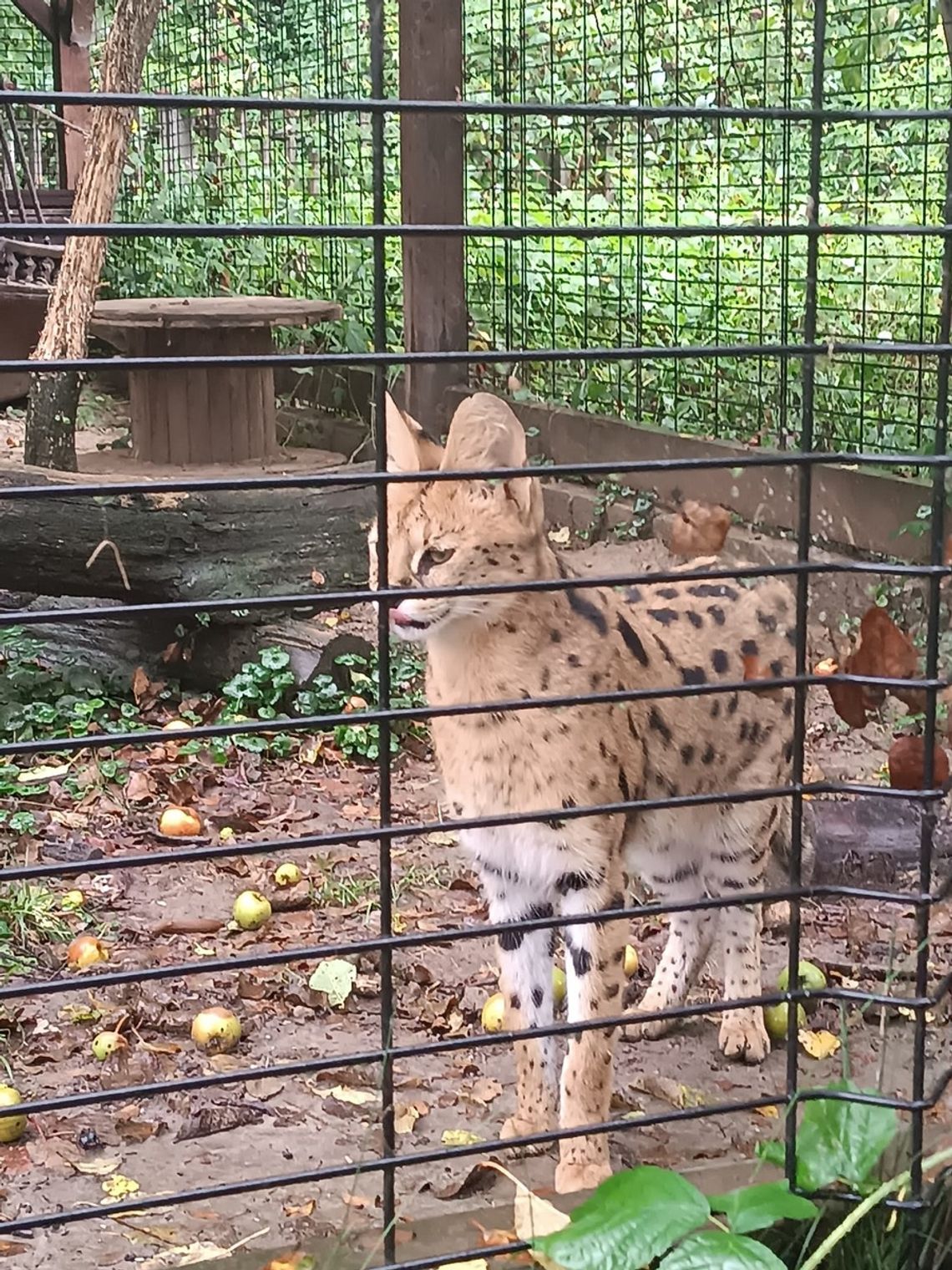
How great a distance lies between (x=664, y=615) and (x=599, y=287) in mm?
4274

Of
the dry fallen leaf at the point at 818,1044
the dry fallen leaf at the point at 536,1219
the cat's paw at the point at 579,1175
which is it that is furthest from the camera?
the dry fallen leaf at the point at 818,1044

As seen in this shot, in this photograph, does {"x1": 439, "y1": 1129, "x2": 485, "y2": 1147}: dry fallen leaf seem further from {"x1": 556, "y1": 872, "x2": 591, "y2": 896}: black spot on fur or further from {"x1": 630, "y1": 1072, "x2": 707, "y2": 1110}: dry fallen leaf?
{"x1": 556, "y1": 872, "x2": 591, "y2": 896}: black spot on fur

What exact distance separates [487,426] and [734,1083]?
155cm

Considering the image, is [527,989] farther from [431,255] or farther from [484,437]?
[431,255]

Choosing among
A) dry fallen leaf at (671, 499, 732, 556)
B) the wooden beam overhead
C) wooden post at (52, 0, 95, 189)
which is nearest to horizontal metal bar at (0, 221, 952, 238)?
dry fallen leaf at (671, 499, 732, 556)

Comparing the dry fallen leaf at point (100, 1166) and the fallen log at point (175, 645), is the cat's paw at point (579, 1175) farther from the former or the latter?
the fallen log at point (175, 645)

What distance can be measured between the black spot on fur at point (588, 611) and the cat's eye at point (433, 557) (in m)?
0.30

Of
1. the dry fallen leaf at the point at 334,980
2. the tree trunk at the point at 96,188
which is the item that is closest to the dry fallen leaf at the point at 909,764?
the dry fallen leaf at the point at 334,980

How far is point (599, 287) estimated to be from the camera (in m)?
7.29

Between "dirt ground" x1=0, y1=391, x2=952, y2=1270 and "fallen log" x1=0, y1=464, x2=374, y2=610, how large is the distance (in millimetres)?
897

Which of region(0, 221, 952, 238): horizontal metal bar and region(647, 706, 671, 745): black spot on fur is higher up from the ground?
region(0, 221, 952, 238): horizontal metal bar

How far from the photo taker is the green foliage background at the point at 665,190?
19.4 ft

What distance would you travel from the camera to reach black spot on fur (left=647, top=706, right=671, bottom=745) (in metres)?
3.08

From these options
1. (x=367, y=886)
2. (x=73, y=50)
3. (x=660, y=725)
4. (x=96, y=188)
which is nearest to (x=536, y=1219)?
(x=660, y=725)
